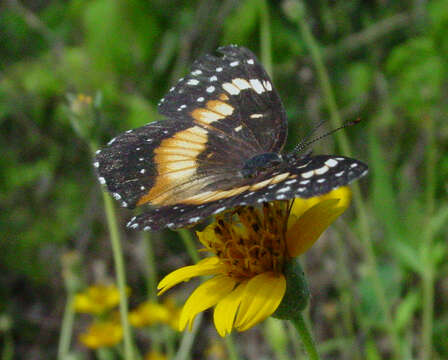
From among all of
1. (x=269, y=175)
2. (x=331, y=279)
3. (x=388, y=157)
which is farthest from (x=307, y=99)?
(x=269, y=175)

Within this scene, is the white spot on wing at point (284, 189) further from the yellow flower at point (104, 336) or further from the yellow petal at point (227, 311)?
the yellow flower at point (104, 336)

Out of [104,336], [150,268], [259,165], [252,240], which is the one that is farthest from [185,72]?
[252,240]

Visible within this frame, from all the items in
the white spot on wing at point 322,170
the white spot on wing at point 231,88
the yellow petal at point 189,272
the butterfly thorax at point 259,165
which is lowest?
the yellow petal at point 189,272

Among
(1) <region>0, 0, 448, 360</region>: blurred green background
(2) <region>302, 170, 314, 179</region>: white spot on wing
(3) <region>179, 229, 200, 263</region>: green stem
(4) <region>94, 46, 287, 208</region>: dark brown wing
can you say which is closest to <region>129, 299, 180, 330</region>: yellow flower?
(1) <region>0, 0, 448, 360</region>: blurred green background

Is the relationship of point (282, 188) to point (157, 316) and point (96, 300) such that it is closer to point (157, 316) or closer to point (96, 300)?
point (157, 316)

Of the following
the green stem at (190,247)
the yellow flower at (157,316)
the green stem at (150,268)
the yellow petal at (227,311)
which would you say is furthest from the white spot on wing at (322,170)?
the yellow flower at (157,316)

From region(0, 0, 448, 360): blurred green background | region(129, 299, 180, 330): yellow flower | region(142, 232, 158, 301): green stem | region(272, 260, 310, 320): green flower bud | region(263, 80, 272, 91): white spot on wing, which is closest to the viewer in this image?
region(272, 260, 310, 320): green flower bud

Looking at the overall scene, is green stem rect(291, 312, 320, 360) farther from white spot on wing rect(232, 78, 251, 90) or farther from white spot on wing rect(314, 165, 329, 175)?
white spot on wing rect(232, 78, 251, 90)

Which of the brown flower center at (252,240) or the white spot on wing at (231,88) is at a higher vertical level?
the white spot on wing at (231,88)
